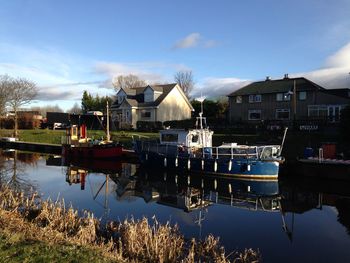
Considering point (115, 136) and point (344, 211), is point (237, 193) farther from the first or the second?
point (115, 136)

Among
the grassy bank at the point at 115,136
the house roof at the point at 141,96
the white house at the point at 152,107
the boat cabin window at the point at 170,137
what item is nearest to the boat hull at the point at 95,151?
the grassy bank at the point at 115,136

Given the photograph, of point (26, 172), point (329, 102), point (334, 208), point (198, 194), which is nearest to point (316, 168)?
point (334, 208)

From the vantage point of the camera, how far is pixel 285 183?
22594mm

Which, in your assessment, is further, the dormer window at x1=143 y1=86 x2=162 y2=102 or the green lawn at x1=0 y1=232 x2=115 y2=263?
the dormer window at x1=143 y1=86 x2=162 y2=102

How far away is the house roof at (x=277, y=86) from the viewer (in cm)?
4462

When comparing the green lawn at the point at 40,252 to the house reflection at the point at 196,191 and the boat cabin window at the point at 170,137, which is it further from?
the boat cabin window at the point at 170,137

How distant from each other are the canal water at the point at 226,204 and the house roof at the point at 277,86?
23214 mm

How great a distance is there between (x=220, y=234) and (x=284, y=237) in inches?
84.1

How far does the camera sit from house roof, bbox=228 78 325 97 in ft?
146

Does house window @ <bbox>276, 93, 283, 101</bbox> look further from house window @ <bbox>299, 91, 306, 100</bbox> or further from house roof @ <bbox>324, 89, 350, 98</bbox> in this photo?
house roof @ <bbox>324, 89, 350, 98</bbox>

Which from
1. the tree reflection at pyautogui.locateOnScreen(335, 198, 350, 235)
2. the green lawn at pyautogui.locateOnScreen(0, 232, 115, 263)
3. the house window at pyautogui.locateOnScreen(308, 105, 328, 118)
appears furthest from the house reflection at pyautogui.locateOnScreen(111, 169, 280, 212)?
the house window at pyautogui.locateOnScreen(308, 105, 328, 118)

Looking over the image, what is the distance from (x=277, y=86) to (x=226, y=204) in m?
33.1

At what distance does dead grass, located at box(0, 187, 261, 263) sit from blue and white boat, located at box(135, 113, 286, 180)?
13.1 m

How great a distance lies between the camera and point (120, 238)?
956 centimetres
